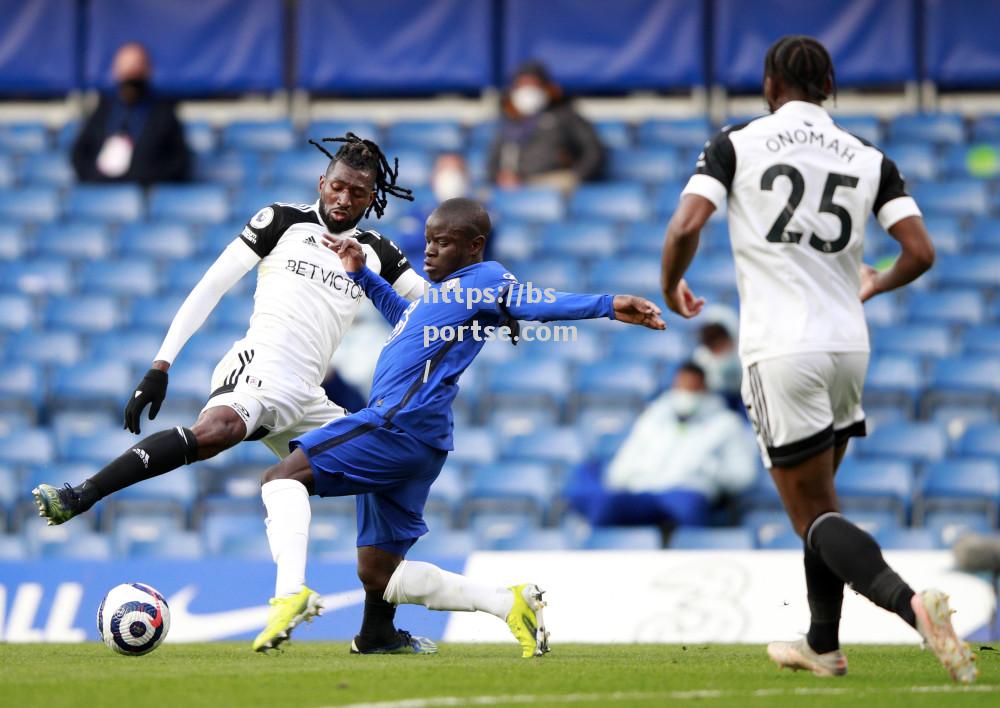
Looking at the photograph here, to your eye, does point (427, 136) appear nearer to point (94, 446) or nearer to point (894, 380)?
point (94, 446)

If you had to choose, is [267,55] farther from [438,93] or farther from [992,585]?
[992,585]

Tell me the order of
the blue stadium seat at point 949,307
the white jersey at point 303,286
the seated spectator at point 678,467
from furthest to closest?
1. the blue stadium seat at point 949,307
2. the seated spectator at point 678,467
3. the white jersey at point 303,286

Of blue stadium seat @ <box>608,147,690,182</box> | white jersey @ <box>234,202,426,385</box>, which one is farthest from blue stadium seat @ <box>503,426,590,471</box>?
white jersey @ <box>234,202,426,385</box>

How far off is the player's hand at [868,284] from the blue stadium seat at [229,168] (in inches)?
371

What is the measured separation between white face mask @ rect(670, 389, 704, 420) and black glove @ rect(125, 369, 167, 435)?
4235 mm

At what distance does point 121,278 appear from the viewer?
12852 millimetres

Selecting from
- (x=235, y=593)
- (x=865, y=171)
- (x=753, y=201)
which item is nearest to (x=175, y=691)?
(x=753, y=201)

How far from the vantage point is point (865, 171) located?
4.99 m

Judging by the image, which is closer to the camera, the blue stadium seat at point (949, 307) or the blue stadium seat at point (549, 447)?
the blue stadium seat at point (549, 447)

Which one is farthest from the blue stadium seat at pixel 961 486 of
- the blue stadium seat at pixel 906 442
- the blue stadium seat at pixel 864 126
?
the blue stadium seat at pixel 864 126

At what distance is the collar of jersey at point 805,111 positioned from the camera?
16.5ft

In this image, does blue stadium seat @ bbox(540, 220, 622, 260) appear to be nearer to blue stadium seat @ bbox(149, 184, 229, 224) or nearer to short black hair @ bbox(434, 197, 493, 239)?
blue stadium seat @ bbox(149, 184, 229, 224)

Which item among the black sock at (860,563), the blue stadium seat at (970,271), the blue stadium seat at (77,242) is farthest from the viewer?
the blue stadium seat at (77,242)
